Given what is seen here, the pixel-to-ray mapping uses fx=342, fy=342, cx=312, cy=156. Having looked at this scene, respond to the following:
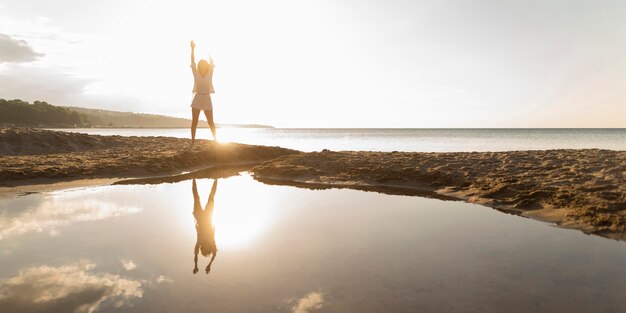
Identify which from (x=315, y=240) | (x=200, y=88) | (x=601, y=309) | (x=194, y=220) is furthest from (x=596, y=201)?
(x=200, y=88)

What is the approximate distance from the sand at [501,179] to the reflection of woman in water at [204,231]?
3.89m

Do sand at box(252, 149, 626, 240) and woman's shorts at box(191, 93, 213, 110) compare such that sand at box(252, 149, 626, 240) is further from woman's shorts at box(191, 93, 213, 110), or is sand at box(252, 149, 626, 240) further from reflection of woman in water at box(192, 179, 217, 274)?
reflection of woman in water at box(192, 179, 217, 274)

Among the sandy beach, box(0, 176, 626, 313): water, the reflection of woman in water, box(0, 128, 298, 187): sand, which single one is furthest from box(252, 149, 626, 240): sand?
the reflection of woman in water

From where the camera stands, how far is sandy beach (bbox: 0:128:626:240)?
6730mm

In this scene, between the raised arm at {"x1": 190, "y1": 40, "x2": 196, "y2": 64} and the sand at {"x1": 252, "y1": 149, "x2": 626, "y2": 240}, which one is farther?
the raised arm at {"x1": 190, "y1": 40, "x2": 196, "y2": 64}

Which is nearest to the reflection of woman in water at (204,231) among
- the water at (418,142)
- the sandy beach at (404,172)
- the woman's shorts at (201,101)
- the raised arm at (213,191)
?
the raised arm at (213,191)

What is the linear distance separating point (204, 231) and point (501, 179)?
752 centimetres

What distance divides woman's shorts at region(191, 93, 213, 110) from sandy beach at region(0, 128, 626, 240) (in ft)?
6.40

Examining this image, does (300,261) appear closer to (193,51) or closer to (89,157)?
(193,51)

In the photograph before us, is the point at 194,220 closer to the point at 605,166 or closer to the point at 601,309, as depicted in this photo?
the point at 601,309

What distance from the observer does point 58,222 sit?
5410 millimetres

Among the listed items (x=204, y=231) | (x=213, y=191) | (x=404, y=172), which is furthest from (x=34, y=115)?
(x=204, y=231)

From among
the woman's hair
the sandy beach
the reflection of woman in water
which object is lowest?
the reflection of woman in water

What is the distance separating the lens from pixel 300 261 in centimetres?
403
